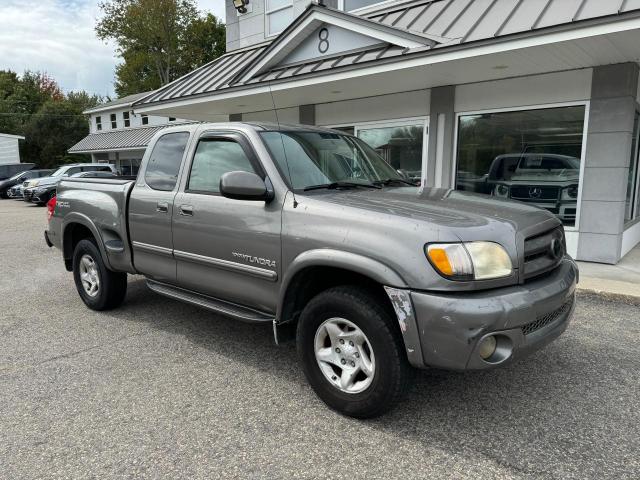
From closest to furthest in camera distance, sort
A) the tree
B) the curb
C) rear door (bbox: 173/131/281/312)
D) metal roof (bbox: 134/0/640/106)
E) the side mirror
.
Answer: the side mirror, rear door (bbox: 173/131/281/312), the curb, metal roof (bbox: 134/0/640/106), the tree

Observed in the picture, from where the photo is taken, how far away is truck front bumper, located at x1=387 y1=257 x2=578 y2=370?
8.33ft

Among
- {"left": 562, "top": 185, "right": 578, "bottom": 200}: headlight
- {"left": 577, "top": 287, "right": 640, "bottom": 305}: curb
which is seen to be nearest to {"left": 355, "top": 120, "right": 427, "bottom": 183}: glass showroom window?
{"left": 562, "top": 185, "right": 578, "bottom": 200}: headlight

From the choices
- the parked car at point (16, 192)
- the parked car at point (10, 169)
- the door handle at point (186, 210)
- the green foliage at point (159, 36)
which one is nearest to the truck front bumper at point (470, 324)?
the door handle at point (186, 210)

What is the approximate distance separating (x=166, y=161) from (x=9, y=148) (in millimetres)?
41661

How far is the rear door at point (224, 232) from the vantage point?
342 cm

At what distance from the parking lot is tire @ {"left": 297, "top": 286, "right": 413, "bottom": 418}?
17cm

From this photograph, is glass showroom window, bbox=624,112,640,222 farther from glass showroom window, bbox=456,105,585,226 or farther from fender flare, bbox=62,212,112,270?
fender flare, bbox=62,212,112,270

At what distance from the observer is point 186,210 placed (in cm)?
398

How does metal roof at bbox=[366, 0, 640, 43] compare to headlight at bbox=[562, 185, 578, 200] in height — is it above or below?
above

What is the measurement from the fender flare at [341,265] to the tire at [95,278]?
2.61 metres

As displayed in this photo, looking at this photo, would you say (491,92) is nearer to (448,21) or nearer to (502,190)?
(448,21)

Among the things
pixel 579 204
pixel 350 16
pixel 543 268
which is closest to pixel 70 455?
pixel 543 268

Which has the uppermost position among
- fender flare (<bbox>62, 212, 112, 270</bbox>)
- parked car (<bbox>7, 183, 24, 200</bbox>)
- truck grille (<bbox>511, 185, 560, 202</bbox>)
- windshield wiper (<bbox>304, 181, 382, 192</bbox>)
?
windshield wiper (<bbox>304, 181, 382, 192</bbox>)

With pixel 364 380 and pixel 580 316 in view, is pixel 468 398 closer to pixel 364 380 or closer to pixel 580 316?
pixel 364 380
